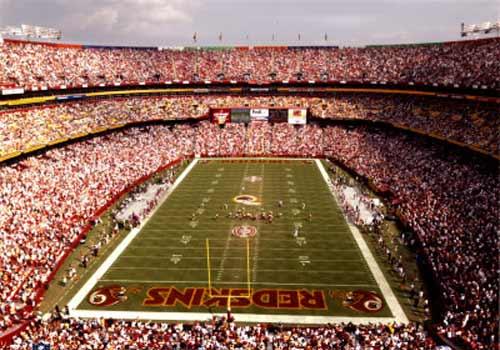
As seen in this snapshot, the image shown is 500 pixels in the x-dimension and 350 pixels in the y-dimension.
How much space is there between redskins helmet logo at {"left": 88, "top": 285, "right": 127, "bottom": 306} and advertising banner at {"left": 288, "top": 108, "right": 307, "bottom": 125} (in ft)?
152

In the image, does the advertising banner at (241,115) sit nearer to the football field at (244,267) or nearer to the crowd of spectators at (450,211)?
the crowd of spectators at (450,211)

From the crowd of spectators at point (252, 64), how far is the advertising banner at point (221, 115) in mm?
7034

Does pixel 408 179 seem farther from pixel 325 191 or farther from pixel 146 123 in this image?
pixel 146 123

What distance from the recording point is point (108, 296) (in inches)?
979

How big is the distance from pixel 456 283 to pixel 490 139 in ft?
70.8

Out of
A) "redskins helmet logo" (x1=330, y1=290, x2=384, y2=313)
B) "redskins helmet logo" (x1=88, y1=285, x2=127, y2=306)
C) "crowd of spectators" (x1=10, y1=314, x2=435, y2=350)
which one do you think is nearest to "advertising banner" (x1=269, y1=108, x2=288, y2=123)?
"redskins helmet logo" (x1=330, y1=290, x2=384, y2=313)

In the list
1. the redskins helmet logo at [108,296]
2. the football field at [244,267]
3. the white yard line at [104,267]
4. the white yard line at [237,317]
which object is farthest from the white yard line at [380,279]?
the white yard line at [104,267]

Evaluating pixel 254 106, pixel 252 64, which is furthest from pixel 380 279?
pixel 252 64

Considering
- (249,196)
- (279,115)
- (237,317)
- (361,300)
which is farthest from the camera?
(279,115)

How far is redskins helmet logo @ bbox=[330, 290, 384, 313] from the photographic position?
2353 cm

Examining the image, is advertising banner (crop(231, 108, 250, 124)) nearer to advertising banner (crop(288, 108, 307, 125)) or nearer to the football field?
advertising banner (crop(288, 108, 307, 125))

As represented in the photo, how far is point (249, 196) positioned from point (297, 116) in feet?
92.4

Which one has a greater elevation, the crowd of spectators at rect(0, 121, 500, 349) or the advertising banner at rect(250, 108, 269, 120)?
the advertising banner at rect(250, 108, 269, 120)

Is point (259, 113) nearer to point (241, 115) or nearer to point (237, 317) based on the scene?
point (241, 115)
